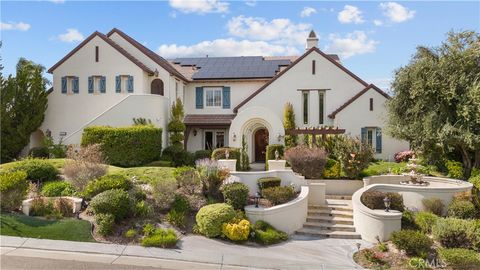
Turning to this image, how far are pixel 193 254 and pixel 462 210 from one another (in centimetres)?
1030

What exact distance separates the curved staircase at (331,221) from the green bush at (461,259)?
131 inches

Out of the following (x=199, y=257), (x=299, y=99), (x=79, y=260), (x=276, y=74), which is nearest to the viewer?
(x=79, y=260)

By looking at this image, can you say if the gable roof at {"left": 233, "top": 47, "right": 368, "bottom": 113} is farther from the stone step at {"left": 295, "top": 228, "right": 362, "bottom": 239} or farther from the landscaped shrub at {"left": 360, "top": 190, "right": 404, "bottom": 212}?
the stone step at {"left": 295, "top": 228, "right": 362, "bottom": 239}

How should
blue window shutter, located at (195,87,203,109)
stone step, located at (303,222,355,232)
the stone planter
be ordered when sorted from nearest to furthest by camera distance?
stone step, located at (303,222,355,232), the stone planter, blue window shutter, located at (195,87,203,109)

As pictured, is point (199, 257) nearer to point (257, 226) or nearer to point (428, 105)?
point (257, 226)

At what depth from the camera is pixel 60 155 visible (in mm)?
22375

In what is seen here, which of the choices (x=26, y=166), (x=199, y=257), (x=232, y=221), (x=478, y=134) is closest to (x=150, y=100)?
(x=26, y=166)

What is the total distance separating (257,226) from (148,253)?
3994mm

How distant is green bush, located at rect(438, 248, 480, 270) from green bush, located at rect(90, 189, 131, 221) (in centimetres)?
1008

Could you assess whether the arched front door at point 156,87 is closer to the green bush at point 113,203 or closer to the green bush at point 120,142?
the green bush at point 120,142

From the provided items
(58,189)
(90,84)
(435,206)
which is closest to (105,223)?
(58,189)

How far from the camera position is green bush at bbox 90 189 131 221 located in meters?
11.7

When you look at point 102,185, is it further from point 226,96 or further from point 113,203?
point 226,96

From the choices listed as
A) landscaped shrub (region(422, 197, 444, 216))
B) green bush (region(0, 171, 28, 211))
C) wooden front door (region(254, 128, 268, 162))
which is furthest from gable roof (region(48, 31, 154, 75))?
landscaped shrub (region(422, 197, 444, 216))
